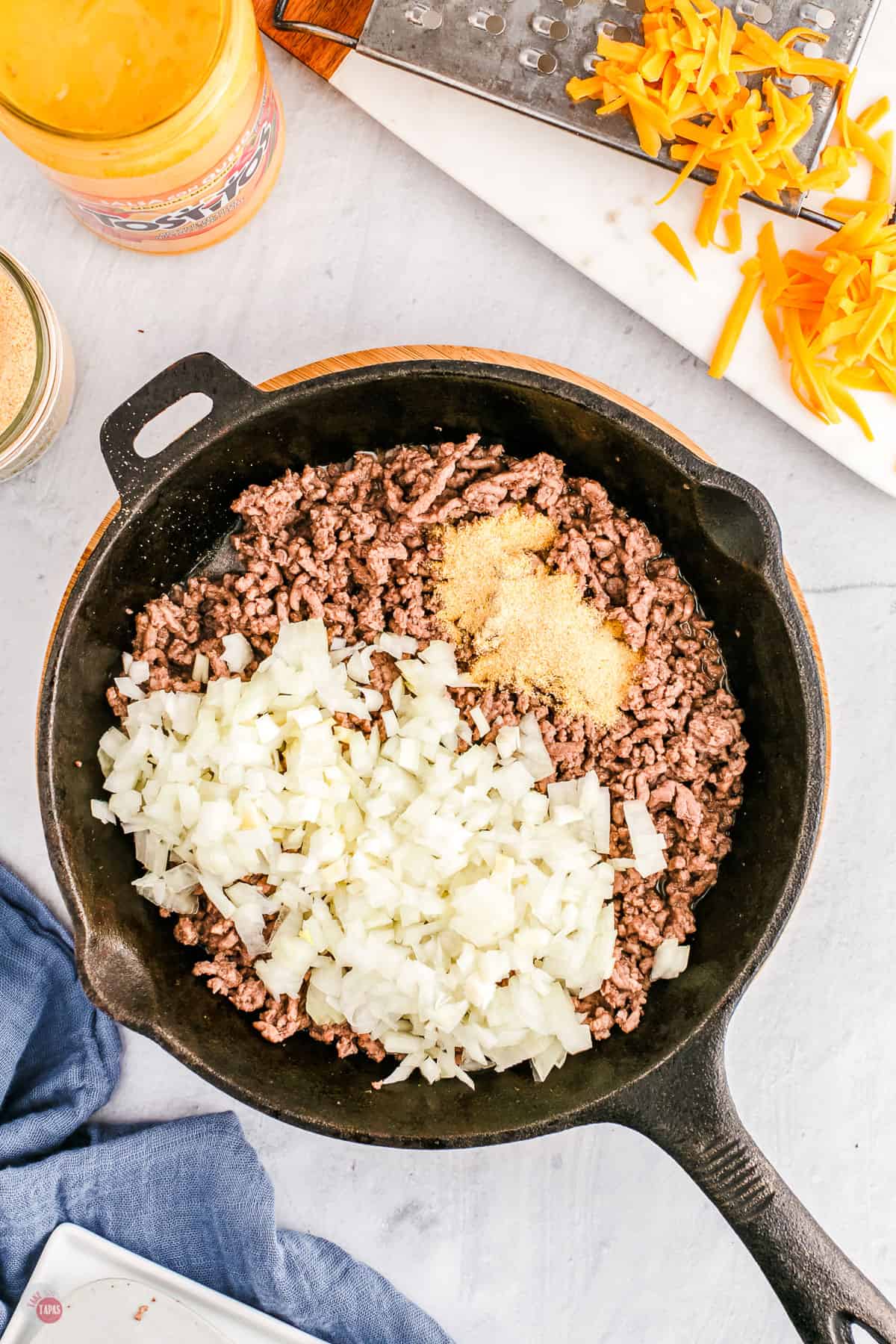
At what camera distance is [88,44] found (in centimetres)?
128

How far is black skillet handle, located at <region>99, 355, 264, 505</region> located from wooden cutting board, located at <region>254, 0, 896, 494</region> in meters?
0.57

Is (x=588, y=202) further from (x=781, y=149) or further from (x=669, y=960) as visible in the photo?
(x=669, y=960)

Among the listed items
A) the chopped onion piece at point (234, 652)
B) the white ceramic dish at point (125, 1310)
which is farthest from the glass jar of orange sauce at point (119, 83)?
the white ceramic dish at point (125, 1310)

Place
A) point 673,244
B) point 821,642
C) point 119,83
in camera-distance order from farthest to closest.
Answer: point 821,642 → point 673,244 → point 119,83

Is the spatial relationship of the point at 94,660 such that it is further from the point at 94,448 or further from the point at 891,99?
the point at 891,99

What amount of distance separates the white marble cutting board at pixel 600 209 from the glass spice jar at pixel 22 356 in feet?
1.95

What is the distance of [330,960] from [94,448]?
2.98ft

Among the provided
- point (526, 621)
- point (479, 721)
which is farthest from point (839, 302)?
point (479, 721)

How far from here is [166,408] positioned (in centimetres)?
142

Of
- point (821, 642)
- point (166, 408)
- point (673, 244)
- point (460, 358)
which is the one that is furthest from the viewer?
point (821, 642)

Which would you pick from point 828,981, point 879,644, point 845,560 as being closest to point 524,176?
point 845,560

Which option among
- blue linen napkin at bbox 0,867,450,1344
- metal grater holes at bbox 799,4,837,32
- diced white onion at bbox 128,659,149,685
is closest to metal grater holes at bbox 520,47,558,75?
metal grater holes at bbox 799,4,837,32

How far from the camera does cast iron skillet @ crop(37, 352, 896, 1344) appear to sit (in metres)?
1.36

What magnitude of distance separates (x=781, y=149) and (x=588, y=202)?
30cm
